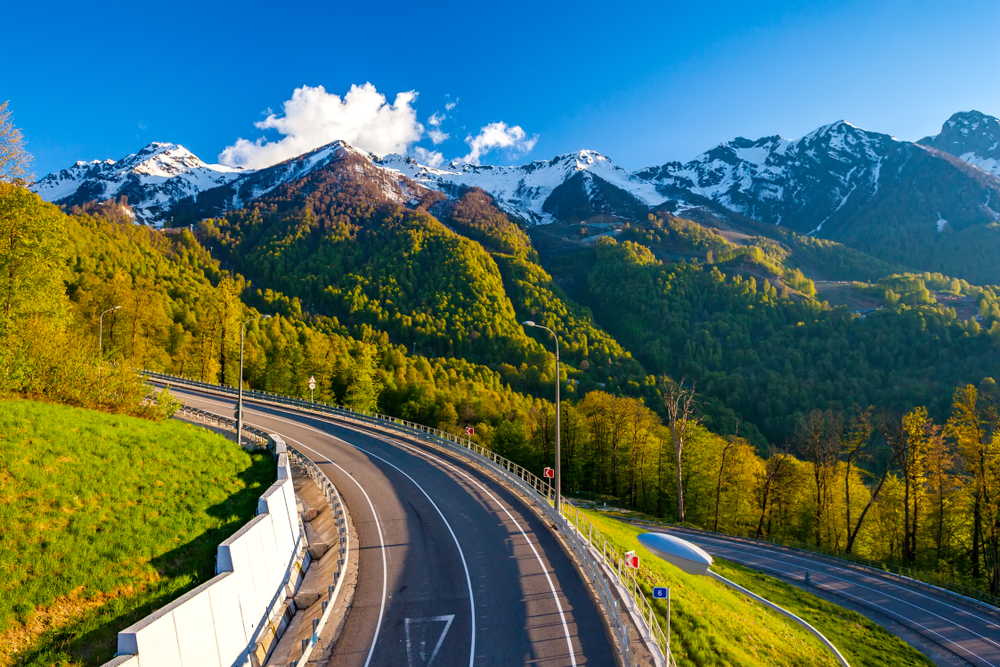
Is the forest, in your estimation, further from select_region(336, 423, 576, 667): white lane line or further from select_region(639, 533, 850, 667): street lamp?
select_region(639, 533, 850, 667): street lamp

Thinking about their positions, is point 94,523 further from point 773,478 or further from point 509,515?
point 773,478

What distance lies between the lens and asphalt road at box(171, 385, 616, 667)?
480 inches

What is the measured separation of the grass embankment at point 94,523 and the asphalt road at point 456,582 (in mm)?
4876

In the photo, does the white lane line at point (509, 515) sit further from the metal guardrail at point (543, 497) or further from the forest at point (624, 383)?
the forest at point (624, 383)

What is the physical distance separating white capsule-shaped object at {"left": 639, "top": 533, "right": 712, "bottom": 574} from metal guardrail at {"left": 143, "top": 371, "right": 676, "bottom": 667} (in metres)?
1.82

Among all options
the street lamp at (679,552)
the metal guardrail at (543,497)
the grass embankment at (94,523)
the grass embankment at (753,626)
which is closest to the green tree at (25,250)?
the grass embankment at (94,523)

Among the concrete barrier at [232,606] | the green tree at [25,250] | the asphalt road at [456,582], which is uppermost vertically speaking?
the green tree at [25,250]

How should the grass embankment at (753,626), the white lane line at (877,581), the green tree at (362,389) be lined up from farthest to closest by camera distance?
the green tree at (362,389) → the white lane line at (877,581) → the grass embankment at (753,626)

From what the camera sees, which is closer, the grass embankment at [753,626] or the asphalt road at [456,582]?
the asphalt road at [456,582]

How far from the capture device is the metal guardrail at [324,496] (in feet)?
41.5

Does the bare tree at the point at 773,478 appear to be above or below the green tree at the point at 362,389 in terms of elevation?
below

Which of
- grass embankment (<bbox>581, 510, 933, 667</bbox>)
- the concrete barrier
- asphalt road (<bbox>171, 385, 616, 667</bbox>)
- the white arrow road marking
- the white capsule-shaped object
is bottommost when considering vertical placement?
grass embankment (<bbox>581, 510, 933, 667</bbox>)

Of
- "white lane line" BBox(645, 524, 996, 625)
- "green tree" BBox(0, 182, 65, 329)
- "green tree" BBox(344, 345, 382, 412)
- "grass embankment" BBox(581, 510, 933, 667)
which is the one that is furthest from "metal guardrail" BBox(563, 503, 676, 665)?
"green tree" BBox(344, 345, 382, 412)

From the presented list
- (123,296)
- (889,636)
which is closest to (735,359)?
(889,636)
